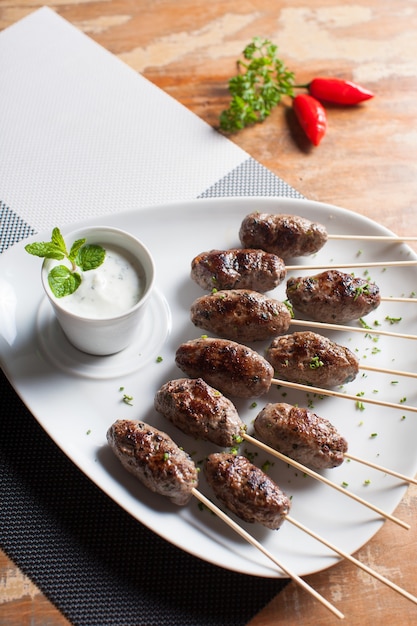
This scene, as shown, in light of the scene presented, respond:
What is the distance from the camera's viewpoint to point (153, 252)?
3.89m

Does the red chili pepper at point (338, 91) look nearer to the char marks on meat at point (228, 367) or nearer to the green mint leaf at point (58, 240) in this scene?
the char marks on meat at point (228, 367)

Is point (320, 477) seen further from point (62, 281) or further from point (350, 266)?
point (62, 281)

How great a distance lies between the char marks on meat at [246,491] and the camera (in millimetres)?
3006

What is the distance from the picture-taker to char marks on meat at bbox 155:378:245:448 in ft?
10.4

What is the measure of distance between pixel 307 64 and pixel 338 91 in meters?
0.45

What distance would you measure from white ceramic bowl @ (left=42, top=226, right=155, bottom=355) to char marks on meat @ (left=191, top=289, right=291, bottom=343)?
382mm

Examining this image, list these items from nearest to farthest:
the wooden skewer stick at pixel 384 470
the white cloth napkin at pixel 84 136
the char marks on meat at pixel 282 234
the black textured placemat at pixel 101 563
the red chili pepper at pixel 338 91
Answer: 1. the black textured placemat at pixel 101 563
2. the wooden skewer stick at pixel 384 470
3. the char marks on meat at pixel 282 234
4. the white cloth napkin at pixel 84 136
5. the red chili pepper at pixel 338 91

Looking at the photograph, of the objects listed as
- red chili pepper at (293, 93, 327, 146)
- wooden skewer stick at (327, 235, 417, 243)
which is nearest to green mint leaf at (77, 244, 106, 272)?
wooden skewer stick at (327, 235, 417, 243)

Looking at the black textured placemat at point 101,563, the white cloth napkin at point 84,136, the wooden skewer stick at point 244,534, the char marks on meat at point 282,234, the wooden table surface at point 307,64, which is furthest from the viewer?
the wooden table surface at point 307,64

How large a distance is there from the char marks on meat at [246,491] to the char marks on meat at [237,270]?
1005mm

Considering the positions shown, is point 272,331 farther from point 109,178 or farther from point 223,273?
point 109,178

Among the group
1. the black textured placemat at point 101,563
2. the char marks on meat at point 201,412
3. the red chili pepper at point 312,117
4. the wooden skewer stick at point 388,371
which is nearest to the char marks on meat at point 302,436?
the char marks on meat at point 201,412

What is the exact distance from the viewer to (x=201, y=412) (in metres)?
3.18

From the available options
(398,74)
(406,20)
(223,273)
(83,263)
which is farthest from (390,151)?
(83,263)
